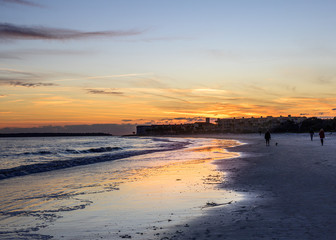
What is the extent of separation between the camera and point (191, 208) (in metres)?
8.59

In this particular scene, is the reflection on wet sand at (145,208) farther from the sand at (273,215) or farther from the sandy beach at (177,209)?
the sand at (273,215)

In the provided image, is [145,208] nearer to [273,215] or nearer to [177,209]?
[177,209]

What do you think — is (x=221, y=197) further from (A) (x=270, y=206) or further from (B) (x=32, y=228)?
(B) (x=32, y=228)

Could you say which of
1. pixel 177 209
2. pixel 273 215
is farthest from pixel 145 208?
pixel 273 215

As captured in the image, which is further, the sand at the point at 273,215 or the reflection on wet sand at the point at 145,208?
the reflection on wet sand at the point at 145,208

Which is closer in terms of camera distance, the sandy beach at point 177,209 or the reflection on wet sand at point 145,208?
the sandy beach at point 177,209

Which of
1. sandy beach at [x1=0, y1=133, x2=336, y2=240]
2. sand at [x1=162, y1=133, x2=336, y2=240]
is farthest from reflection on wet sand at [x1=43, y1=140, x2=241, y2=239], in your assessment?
sand at [x1=162, y1=133, x2=336, y2=240]

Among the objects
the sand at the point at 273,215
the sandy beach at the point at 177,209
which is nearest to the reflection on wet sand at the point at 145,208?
the sandy beach at the point at 177,209

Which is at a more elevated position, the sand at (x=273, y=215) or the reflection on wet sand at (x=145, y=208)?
the sand at (x=273, y=215)

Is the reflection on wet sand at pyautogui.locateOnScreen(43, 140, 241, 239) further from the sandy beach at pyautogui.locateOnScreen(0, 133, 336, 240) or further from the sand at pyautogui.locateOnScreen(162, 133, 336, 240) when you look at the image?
the sand at pyautogui.locateOnScreen(162, 133, 336, 240)

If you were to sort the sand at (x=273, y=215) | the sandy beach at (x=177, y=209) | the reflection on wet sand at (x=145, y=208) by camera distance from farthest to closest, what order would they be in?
the reflection on wet sand at (x=145, y=208) < the sandy beach at (x=177, y=209) < the sand at (x=273, y=215)

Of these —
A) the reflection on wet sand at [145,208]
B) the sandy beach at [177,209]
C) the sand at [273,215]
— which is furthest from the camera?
the reflection on wet sand at [145,208]

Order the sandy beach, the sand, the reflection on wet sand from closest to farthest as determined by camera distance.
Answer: the sand, the sandy beach, the reflection on wet sand

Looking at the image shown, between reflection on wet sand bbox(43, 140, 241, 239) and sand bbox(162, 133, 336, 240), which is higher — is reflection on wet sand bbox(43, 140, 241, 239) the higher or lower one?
the lower one
